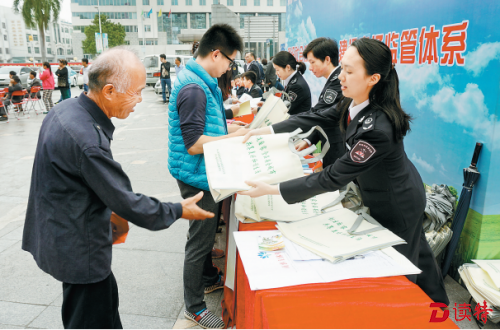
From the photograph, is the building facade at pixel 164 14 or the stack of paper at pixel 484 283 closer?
the stack of paper at pixel 484 283

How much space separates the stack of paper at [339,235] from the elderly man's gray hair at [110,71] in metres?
0.91

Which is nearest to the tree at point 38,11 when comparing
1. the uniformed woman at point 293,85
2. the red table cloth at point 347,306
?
the uniformed woman at point 293,85

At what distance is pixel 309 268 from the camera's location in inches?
51.5

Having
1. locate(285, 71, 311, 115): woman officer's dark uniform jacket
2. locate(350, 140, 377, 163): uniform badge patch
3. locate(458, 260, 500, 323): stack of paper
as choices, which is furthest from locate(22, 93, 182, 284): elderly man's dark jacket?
locate(285, 71, 311, 115): woman officer's dark uniform jacket

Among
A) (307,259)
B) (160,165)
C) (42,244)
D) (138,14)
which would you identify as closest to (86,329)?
(42,244)

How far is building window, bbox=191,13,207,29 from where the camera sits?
59.1 meters

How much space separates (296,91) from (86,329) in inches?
117

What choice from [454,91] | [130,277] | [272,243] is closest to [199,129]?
[272,243]

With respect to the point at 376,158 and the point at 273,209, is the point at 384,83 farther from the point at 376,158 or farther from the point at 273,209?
the point at 273,209

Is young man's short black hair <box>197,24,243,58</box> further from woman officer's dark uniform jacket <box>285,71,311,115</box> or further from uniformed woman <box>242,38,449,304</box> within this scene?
woman officer's dark uniform jacket <box>285,71,311,115</box>

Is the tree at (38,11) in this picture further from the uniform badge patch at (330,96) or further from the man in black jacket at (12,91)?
the uniform badge patch at (330,96)

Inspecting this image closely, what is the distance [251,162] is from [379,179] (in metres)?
0.59

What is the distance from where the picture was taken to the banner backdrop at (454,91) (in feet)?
7.52

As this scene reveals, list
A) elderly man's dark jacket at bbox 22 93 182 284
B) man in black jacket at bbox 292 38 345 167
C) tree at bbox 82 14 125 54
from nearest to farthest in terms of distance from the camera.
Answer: elderly man's dark jacket at bbox 22 93 182 284 < man in black jacket at bbox 292 38 345 167 < tree at bbox 82 14 125 54
